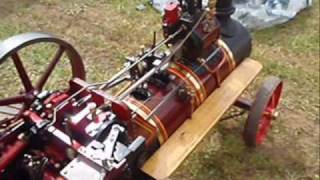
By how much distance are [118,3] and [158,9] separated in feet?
1.07

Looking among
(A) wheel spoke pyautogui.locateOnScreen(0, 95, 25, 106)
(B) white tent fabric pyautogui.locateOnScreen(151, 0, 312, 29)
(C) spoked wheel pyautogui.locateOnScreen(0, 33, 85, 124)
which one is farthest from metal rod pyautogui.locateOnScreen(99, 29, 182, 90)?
(B) white tent fabric pyautogui.locateOnScreen(151, 0, 312, 29)

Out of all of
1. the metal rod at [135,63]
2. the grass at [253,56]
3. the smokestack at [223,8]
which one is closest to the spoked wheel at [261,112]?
the grass at [253,56]

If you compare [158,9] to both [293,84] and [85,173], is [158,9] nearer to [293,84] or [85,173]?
[293,84]

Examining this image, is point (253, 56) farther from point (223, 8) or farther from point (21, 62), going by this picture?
point (21, 62)

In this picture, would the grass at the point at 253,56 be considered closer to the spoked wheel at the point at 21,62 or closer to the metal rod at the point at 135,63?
the metal rod at the point at 135,63

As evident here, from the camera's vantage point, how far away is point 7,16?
3.58 metres

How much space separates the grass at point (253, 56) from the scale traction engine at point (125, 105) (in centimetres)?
18

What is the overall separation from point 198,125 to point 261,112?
35 centimetres

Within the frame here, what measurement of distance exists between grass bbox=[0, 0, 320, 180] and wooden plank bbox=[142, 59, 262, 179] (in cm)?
39

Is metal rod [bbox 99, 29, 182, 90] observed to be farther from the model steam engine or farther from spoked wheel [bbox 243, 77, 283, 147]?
spoked wheel [bbox 243, 77, 283, 147]

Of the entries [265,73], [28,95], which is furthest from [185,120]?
[265,73]

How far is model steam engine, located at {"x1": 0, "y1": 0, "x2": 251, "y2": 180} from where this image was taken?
5.69ft

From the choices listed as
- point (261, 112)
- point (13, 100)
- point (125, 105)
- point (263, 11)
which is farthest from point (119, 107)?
point (263, 11)

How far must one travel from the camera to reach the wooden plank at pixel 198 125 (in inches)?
79.2
